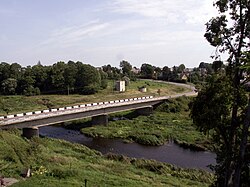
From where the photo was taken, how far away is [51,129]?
2482 inches

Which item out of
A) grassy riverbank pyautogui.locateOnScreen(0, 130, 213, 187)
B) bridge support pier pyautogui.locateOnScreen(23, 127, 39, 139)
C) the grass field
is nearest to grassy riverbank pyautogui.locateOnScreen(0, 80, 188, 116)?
the grass field

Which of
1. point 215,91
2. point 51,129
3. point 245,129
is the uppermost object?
point 215,91

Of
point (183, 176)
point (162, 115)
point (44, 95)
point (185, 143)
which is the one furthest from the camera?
point (44, 95)

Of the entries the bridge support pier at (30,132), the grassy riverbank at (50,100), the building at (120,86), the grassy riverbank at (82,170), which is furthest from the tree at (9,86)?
the grassy riverbank at (82,170)

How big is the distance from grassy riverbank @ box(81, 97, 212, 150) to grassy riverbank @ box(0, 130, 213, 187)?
38.0 feet

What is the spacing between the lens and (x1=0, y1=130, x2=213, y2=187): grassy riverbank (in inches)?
922

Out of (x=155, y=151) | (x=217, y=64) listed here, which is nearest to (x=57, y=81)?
(x=155, y=151)

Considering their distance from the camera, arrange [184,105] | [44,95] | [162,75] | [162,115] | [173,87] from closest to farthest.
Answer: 1. [162,115]
2. [184,105]
3. [44,95]
4. [173,87]
5. [162,75]

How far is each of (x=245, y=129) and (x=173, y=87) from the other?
104599 millimetres

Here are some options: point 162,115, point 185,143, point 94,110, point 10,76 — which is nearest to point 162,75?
point 10,76

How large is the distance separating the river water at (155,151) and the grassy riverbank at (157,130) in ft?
5.56

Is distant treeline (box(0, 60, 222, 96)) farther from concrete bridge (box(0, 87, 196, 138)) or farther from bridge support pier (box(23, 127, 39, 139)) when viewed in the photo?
bridge support pier (box(23, 127, 39, 139))

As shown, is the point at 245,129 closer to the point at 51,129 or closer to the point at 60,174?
the point at 60,174

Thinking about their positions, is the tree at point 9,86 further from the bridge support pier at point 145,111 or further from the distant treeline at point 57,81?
the bridge support pier at point 145,111
